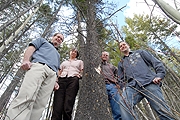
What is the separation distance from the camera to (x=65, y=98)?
7.10ft

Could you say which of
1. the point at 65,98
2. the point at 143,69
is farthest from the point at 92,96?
the point at 143,69

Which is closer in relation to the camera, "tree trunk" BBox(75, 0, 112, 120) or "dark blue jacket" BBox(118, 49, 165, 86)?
"tree trunk" BBox(75, 0, 112, 120)

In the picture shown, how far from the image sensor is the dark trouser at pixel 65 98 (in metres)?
2.03

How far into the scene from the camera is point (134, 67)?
2121 mm

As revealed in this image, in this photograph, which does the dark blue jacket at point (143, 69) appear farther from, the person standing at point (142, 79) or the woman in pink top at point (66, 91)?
the woman in pink top at point (66, 91)

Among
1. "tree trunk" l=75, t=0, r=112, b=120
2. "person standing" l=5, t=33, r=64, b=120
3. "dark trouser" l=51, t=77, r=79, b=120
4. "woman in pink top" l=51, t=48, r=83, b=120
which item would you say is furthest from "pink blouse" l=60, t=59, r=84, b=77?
"person standing" l=5, t=33, r=64, b=120

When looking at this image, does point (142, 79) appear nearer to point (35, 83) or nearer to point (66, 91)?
point (66, 91)

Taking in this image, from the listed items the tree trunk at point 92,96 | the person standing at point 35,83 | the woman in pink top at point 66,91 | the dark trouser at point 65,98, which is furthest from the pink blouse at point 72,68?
the person standing at point 35,83

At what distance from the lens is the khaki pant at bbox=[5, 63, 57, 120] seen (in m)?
1.22

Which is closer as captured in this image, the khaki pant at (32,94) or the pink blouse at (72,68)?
the khaki pant at (32,94)

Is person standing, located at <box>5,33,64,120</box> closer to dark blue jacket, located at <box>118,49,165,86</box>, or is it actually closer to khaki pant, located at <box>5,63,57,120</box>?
khaki pant, located at <box>5,63,57,120</box>

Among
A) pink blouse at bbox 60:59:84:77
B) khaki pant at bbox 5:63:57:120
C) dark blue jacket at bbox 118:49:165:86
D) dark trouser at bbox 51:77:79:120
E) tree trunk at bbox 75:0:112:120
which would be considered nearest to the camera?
khaki pant at bbox 5:63:57:120

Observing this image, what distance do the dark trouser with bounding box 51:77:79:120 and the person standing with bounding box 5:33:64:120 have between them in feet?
1.65

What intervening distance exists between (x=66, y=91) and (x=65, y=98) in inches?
5.5
